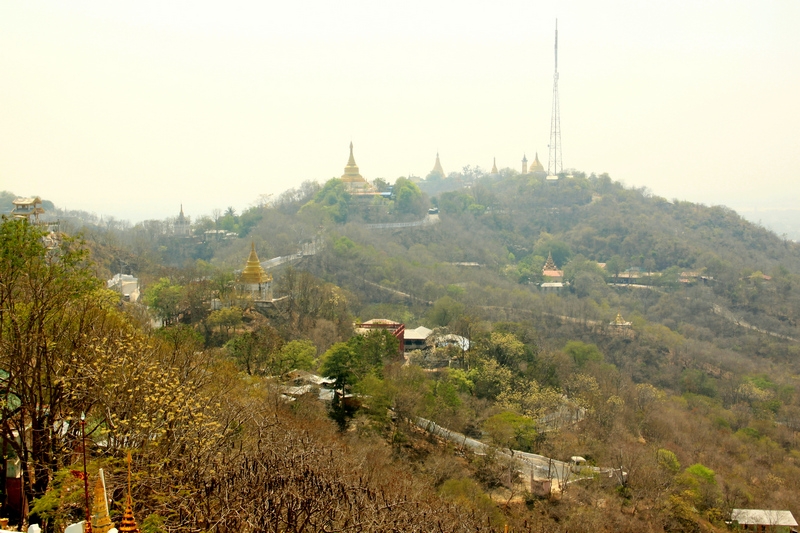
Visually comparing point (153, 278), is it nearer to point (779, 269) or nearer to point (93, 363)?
point (93, 363)

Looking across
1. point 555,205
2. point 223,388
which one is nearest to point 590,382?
point 223,388

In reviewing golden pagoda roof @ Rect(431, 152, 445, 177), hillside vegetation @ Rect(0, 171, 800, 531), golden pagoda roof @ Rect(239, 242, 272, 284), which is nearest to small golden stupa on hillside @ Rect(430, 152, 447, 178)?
golden pagoda roof @ Rect(431, 152, 445, 177)

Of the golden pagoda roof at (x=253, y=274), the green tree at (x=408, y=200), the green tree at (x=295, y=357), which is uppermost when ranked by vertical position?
the green tree at (x=408, y=200)

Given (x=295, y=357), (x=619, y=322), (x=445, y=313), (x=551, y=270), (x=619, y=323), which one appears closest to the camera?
(x=295, y=357)

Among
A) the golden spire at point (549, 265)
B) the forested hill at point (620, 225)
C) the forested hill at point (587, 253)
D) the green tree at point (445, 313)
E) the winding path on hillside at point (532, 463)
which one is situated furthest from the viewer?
the forested hill at point (620, 225)

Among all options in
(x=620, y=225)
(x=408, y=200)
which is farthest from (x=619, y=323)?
(x=408, y=200)

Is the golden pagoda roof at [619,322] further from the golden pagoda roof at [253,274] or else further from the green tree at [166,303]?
the green tree at [166,303]

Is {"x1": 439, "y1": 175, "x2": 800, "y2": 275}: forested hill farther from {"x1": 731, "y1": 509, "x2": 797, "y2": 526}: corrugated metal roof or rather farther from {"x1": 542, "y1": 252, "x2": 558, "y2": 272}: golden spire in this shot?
{"x1": 731, "y1": 509, "x2": 797, "y2": 526}: corrugated metal roof

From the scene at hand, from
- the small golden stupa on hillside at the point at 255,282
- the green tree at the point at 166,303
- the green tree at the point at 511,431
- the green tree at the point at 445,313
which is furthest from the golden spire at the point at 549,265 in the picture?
the green tree at the point at 511,431

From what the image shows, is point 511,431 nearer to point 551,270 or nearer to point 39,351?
point 39,351
